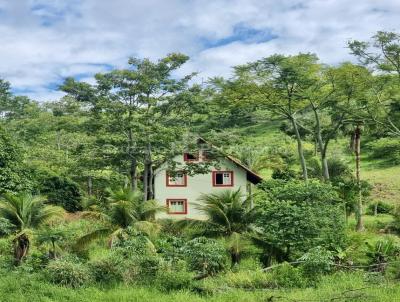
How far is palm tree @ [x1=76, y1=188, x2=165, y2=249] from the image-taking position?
68.4 ft

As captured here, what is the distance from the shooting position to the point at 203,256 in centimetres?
1462

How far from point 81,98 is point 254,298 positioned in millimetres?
Answer: 23047

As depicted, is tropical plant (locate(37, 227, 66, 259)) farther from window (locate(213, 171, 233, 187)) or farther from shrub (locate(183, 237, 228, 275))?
window (locate(213, 171, 233, 187))

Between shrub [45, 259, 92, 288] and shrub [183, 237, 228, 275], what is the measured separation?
2.93 m

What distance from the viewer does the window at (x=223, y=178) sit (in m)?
37.9

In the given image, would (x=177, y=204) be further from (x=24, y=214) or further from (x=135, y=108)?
(x=24, y=214)

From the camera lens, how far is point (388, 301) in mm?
11602

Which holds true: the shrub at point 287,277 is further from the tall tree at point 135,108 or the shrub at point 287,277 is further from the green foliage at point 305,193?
the tall tree at point 135,108

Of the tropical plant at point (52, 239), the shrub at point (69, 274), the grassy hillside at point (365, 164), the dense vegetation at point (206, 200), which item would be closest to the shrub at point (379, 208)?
the dense vegetation at point (206, 200)

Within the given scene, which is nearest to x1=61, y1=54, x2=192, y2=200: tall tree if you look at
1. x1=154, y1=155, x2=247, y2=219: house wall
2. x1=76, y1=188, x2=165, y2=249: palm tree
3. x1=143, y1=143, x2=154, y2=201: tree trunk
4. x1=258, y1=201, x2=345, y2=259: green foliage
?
x1=143, y1=143, x2=154, y2=201: tree trunk

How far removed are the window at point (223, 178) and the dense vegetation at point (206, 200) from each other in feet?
5.54

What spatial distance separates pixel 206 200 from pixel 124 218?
3.67 m

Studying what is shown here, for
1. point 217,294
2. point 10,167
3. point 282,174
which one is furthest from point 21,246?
point 282,174

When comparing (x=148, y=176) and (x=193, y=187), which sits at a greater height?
(x=148, y=176)
